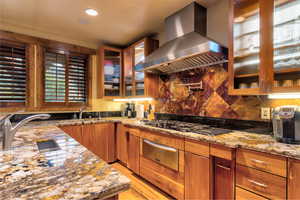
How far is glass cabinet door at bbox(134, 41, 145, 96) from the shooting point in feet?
9.78

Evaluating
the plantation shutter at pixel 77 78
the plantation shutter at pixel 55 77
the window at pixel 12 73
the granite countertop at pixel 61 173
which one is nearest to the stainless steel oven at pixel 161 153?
the granite countertop at pixel 61 173

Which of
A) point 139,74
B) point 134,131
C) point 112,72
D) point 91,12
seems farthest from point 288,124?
point 112,72

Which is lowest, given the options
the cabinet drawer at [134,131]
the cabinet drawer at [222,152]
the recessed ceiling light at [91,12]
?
the cabinet drawer at [134,131]

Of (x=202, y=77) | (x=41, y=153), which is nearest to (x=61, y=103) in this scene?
(x=41, y=153)

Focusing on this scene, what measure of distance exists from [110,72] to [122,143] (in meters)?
1.56

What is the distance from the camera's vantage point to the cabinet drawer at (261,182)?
111 cm

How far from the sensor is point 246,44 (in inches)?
63.1

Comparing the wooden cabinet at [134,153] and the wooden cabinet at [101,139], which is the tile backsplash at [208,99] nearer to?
the wooden cabinet at [134,153]

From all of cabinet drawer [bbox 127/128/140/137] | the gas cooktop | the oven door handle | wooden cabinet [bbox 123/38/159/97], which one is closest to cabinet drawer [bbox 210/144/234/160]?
the gas cooktop

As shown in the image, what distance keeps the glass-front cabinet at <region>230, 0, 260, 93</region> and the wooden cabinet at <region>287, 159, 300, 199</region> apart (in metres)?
0.67

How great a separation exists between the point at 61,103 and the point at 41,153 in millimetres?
2240

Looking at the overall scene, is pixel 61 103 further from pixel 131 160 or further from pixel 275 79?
pixel 275 79

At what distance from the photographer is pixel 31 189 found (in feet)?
2.02

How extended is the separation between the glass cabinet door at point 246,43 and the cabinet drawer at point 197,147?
71 centimetres
